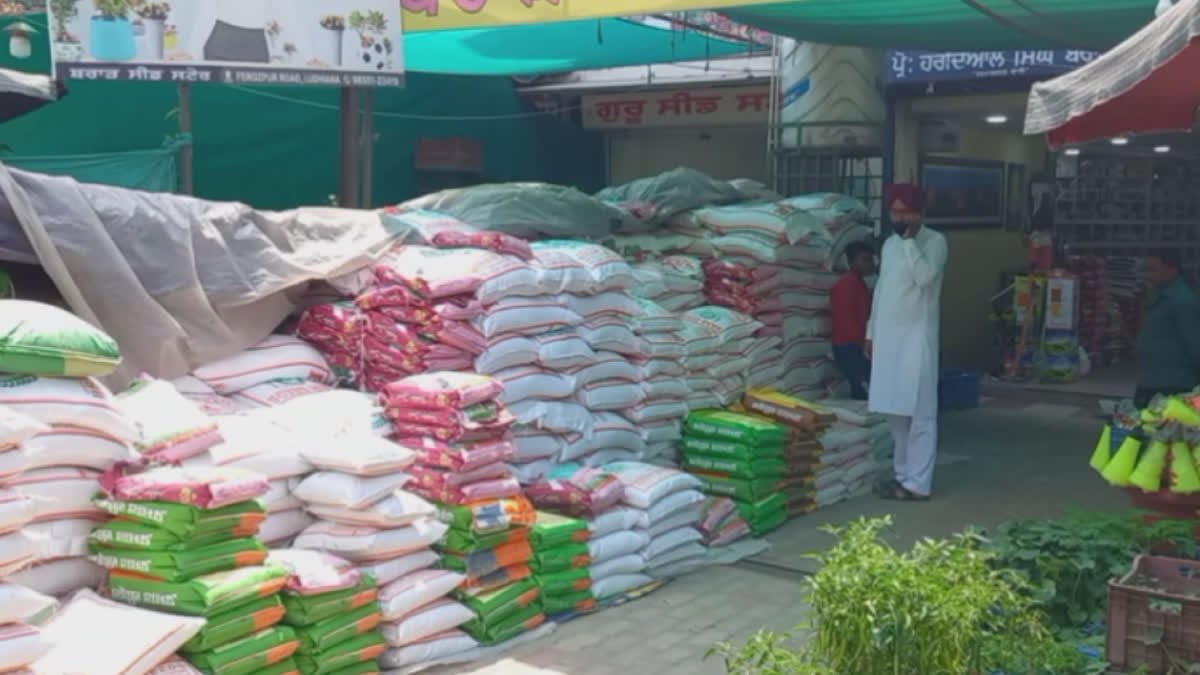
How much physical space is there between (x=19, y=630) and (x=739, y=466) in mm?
4244

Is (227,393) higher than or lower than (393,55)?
lower

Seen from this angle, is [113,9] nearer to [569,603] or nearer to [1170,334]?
[569,603]

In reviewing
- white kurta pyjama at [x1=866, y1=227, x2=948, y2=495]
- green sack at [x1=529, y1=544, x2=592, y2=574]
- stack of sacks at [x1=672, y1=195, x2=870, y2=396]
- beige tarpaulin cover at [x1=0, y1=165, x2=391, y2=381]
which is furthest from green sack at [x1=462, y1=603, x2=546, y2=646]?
white kurta pyjama at [x1=866, y1=227, x2=948, y2=495]

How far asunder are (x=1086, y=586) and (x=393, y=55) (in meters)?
5.18

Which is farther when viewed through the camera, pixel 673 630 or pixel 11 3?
pixel 11 3

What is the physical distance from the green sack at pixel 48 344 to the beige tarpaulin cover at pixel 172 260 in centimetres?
78

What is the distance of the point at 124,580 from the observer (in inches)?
168

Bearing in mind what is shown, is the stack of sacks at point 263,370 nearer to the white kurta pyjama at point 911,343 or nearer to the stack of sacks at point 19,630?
the stack of sacks at point 19,630

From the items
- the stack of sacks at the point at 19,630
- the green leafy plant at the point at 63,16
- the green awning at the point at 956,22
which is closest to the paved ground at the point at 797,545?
the stack of sacks at the point at 19,630

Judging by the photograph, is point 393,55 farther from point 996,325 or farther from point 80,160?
point 996,325

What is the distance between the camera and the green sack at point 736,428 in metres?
7.00

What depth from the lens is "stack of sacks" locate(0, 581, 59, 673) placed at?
350 cm

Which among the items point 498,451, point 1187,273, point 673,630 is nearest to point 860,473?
point 673,630

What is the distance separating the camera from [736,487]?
23.0 feet
